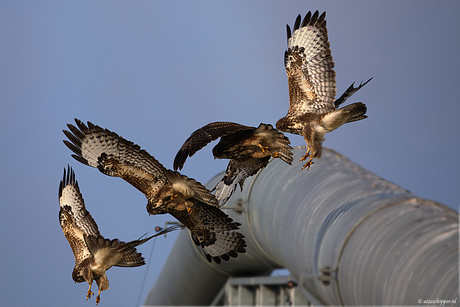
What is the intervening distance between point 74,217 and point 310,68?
2641mm

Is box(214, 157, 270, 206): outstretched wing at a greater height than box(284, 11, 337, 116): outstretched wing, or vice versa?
box(284, 11, 337, 116): outstretched wing

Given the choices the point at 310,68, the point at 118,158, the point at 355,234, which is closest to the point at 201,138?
the point at 118,158

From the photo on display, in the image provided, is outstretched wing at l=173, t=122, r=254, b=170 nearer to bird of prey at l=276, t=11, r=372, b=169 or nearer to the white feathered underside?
bird of prey at l=276, t=11, r=372, b=169

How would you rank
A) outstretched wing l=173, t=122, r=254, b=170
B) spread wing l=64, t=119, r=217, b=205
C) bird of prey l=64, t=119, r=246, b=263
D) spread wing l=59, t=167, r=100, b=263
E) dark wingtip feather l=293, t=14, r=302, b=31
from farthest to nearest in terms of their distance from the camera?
spread wing l=59, t=167, r=100, b=263 → dark wingtip feather l=293, t=14, r=302, b=31 → spread wing l=64, t=119, r=217, b=205 → bird of prey l=64, t=119, r=246, b=263 → outstretched wing l=173, t=122, r=254, b=170

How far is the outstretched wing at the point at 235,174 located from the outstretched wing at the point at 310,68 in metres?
0.52

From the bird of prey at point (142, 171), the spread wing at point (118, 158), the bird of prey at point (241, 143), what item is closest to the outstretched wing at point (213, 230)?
the bird of prey at point (142, 171)

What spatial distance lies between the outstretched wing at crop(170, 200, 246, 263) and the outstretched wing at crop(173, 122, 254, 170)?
0.79 meters

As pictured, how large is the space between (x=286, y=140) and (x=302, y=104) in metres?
0.45

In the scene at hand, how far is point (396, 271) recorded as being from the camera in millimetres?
3857

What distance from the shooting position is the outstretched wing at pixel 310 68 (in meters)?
4.40

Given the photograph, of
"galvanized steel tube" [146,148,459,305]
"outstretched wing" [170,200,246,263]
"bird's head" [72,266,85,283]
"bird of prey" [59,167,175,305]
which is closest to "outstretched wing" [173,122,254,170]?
"outstretched wing" [170,200,246,263]

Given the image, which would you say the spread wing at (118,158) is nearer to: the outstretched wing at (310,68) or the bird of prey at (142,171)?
the bird of prey at (142,171)

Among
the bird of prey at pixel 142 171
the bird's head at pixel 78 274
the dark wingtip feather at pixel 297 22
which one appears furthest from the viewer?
the dark wingtip feather at pixel 297 22

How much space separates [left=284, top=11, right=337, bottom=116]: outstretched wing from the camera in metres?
4.40
